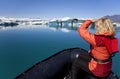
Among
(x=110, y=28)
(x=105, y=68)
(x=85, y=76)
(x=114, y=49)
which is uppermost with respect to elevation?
(x=110, y=28)

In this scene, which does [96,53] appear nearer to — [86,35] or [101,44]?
[101,44]

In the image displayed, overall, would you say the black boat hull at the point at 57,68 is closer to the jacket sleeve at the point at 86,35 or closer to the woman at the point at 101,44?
the woman at the point at 101,44

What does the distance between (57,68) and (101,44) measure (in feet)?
3.36

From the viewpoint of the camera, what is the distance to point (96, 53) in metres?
3.47

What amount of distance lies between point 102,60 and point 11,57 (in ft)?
38.0

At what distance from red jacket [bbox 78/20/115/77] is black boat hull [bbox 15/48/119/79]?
283mm

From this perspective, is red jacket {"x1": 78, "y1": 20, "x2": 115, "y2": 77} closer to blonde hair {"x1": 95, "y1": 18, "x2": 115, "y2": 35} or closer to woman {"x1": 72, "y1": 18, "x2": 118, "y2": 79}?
woman {"x1": 72, "y1": 18, "x2": 118, "y2": 79}

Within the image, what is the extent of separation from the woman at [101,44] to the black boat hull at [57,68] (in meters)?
0.30

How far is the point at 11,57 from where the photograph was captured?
1455 cm

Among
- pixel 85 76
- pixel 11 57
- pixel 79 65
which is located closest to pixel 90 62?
pixel 79 65

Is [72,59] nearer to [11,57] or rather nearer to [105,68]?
[105,68]

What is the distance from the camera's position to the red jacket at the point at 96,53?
337cm

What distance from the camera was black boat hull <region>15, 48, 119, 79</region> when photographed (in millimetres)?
3764

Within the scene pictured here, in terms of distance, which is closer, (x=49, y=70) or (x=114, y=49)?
(x=114, y=49)
